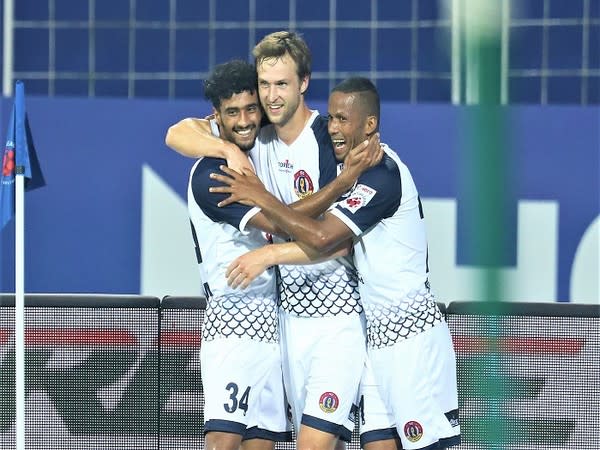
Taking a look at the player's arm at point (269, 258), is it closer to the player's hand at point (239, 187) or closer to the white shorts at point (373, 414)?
the player's hand at point (239, 187)

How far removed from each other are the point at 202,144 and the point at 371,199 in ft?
2.27

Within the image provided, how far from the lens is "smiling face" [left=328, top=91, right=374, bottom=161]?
153 inches

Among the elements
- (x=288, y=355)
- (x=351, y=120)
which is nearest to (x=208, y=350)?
(x=288, y=355)

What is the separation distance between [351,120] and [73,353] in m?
→ 1.99

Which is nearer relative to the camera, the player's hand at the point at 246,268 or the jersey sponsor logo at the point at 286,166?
the player's hand at the point at 246,268

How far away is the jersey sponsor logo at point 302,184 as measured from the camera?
409 cm

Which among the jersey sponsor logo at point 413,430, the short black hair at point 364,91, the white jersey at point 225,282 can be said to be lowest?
the jersey sponsor logo at point 413,430

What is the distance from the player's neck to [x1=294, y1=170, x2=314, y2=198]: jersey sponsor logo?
0.41ft

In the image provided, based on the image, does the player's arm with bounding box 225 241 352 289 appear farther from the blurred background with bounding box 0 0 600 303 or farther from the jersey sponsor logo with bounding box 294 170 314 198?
the blurred background with bounding box 0 0 600 303

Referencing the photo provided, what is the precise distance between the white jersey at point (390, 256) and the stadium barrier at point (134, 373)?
119 centimetres

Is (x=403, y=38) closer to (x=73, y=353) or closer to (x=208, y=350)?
→ (x=73, y=353)

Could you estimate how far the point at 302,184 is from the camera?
4098 millimetres

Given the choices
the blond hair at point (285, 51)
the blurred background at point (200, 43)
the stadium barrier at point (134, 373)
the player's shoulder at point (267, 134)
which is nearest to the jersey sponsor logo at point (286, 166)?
the player's shoulder at point (267, 134)

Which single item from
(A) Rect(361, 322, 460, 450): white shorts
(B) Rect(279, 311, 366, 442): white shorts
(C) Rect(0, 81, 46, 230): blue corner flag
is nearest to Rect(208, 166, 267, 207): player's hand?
(B) Rect(279, 311, 366, 442): white shorts
